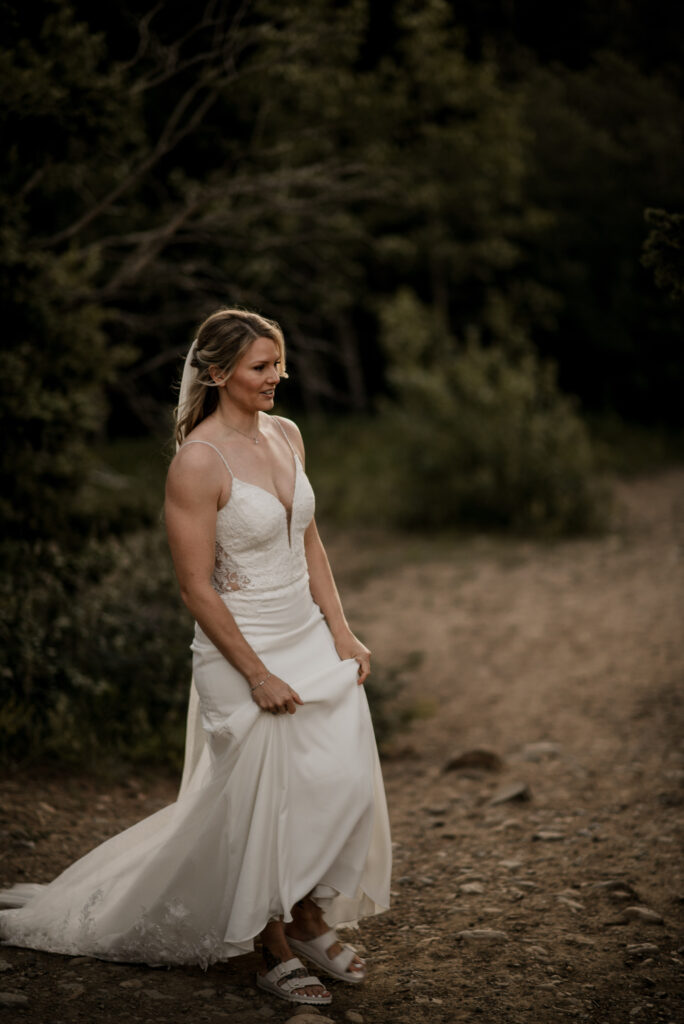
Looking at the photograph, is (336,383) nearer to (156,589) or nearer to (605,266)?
(605,266)

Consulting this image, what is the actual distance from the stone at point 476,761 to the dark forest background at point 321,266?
1.72 meters

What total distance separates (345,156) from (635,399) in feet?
25.8

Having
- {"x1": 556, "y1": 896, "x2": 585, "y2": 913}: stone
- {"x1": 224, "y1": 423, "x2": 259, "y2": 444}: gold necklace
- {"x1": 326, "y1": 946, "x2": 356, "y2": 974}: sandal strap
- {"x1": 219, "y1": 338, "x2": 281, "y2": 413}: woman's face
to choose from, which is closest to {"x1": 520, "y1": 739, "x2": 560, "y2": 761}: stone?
{"x1": 556, "y1": 896, "x2": 585, "y2": 913}: stone

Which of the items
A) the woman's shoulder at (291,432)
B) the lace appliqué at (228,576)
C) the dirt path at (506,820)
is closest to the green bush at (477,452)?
the dirt path at (506,820)

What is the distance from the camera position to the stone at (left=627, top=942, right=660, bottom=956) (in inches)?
147

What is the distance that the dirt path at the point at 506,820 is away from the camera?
11.0 ft

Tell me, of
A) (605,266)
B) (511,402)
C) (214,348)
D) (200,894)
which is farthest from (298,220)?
(200,894)

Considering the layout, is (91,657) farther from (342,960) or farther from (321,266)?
(321,266)

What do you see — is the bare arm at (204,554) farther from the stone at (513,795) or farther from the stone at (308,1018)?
the stone at (513,795)

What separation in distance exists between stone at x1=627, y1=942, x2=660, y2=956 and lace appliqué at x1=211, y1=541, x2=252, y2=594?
200 cm

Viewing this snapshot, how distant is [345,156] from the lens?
12.0 metres

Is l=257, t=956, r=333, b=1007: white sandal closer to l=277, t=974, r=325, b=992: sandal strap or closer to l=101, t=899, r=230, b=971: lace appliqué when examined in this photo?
l=277, t=974, r=325, b=992: sandal strap

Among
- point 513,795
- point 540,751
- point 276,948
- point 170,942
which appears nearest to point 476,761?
point 540,751

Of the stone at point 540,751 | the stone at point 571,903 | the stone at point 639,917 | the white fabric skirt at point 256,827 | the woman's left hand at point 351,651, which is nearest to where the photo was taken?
the white fabric skirt at point 256,827
